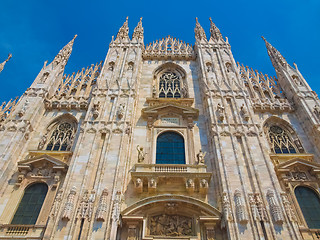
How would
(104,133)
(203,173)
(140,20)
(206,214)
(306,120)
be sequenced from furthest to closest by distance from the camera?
(140,20)
(306,120)
(104,133)
(203,173)
(206,214)

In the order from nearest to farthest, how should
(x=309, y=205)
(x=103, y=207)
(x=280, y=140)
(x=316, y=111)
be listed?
(x=103, y=207) < (x=309, y=205) < (x=316, y=111) < (x=280, y=140)

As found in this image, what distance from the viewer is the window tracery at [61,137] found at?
15.8 m

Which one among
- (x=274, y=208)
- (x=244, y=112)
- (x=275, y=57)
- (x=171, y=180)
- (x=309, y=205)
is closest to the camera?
(x=274, y=208)

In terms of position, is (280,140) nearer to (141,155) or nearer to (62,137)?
(141,155)

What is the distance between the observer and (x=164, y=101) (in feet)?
59.4

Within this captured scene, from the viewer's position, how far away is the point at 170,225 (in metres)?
11.8

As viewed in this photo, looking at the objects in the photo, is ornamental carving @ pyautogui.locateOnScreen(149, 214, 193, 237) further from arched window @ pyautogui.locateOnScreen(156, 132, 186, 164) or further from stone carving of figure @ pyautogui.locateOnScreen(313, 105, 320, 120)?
stone carving of figure @ pyautogui.locateOnScreen(313, 105, 320, 120)

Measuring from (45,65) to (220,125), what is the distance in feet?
45.7

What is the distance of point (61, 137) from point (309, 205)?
14.4 metres

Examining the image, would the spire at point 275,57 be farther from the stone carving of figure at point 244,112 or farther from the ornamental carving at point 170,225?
the ornamental carving at point 170,225

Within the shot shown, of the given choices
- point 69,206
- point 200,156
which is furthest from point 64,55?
point 200,156

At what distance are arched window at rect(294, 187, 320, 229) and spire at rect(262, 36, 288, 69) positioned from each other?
35.2 feet

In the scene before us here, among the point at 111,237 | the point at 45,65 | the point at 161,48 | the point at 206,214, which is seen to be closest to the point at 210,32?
the point at 161,48

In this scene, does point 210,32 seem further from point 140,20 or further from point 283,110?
point 283,110
